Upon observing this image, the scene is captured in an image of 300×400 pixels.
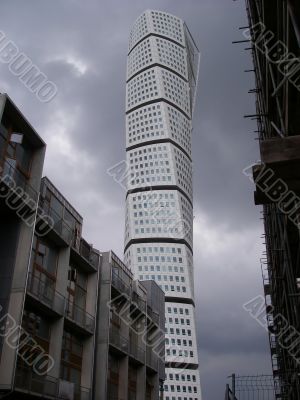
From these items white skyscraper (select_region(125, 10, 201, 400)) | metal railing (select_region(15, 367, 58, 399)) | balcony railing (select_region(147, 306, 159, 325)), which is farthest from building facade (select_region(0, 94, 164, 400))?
white skyscraper (select_region(125, 10, 201, 400))

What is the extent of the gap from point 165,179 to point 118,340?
10236 centimetres

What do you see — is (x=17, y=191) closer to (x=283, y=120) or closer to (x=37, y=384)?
(x=37, y=384)

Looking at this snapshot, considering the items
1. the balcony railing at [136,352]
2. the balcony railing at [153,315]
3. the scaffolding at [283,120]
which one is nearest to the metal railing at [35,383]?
the scaffolding at [283,120]

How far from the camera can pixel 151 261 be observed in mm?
123688

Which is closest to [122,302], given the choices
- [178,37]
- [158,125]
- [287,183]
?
[287,183]

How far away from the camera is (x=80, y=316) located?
2784 centimetres

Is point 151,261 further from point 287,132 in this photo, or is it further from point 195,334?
point 287,132

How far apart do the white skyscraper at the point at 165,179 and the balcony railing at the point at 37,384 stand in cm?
9527

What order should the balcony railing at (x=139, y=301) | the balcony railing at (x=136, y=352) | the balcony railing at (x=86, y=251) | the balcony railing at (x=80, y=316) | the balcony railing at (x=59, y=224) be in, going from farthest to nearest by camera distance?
the balcony railing at (x=139, y=301)
the balcony railing at (x=136, y=352)
the balcony railing at (x=86, y=251)
the balcony railing at (x=80, y=316)
the balcony railing at (x=59, y=224)

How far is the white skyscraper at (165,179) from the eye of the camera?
118m

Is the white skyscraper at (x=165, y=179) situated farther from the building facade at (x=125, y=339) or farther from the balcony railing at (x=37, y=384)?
the balcony railing at (x=37, y=384)

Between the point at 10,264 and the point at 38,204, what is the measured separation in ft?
12.1

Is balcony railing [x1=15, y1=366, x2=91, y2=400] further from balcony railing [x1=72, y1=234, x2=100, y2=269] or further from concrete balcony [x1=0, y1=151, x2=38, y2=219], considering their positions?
balcony railing [x1=72, y1=234, x2=100, y2=269]

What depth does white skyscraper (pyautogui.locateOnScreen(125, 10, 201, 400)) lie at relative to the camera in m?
118
